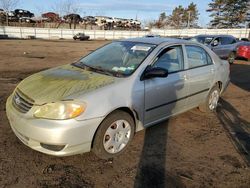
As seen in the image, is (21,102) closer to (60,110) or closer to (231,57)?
(60,110)

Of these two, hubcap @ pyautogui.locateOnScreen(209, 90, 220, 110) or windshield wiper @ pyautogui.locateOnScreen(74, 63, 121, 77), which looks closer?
windshield wiper @ pyautogui.locateOnScreen(74, 63, 121, 77)

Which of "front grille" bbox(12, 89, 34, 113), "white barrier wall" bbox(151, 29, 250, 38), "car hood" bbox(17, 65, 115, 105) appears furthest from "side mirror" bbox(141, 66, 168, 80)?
"white barrier wall" bbox(151, 29, 250, 38)

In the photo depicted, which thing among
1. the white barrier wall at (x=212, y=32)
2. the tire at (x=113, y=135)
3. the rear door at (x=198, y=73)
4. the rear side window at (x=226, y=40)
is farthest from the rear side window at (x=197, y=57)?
the white barrier wall at (x=212, y=32)

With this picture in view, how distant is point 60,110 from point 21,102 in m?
0.67

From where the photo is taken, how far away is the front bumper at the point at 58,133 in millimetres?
3096

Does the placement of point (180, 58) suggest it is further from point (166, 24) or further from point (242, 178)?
point (166, 24)

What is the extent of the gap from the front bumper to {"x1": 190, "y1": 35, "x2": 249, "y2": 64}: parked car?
1141 centimetres

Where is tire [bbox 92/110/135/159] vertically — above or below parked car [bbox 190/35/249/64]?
below

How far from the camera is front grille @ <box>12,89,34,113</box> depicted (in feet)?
10.9

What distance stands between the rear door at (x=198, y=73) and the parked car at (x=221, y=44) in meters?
8.51

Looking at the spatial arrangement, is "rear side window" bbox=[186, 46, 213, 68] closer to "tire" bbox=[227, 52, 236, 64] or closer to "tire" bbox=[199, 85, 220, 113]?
"tire" bbox=[199, 85, 220, 113]

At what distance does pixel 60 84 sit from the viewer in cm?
355

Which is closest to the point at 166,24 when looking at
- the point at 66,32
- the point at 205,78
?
the point at 66,32

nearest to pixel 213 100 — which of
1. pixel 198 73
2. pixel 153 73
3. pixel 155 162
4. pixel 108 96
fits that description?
pixel 198 73
